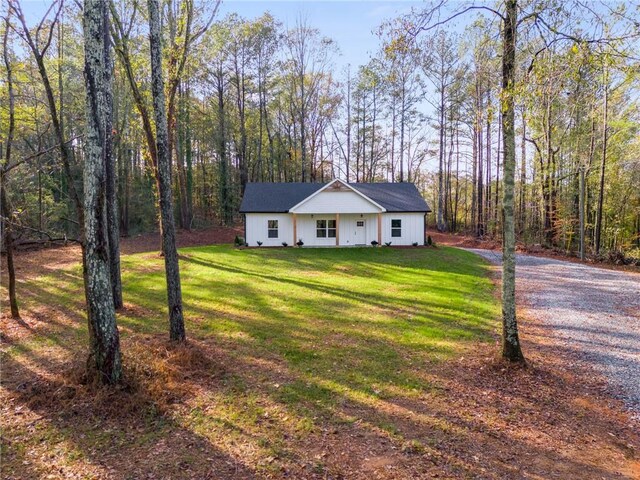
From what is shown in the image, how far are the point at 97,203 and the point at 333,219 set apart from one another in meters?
16.9

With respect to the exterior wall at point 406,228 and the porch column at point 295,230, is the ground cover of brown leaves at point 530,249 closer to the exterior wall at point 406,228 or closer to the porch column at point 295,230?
the exterior wall at point 406,228

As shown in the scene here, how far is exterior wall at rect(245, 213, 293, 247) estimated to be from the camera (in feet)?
65.6

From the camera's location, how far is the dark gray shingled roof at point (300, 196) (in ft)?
66.7

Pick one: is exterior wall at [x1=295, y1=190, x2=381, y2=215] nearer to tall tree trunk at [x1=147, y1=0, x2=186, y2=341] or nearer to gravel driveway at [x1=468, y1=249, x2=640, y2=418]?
gravel driveway at [x1=468, y1=249, x2=640, y2=418]

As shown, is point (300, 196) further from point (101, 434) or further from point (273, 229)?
point (101, 434)

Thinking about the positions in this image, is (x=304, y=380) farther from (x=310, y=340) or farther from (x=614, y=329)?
(x=614, y=329)

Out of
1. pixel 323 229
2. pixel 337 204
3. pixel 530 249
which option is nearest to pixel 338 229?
pixel 323 229

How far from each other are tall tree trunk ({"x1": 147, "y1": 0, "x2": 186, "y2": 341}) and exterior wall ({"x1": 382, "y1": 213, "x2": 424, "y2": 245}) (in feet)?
52.4

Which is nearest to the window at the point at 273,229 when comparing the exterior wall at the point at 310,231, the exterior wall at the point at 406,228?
the exterior wall at the point at 310,231

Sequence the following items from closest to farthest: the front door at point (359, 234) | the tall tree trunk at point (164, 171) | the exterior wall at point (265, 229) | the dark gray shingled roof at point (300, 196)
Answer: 1. the tall tree trunk at point (164, 171)
2. the exterior wall at point (265, 229)
3. the dark gray shingled roof at point (300, 196)
4. the front door at point (359, 234)

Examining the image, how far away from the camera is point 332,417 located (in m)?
3.98

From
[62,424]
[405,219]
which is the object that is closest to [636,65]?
[62,424]

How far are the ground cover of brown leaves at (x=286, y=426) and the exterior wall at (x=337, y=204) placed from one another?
14.6 metres

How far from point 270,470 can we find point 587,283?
12373 mm
